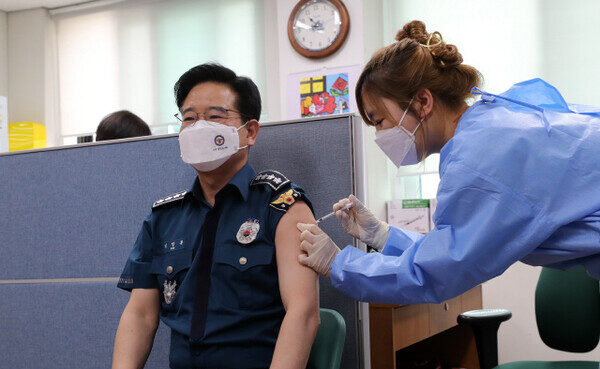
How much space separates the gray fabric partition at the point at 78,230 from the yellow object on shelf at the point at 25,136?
288 centimetres

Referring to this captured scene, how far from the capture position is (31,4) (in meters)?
4.89

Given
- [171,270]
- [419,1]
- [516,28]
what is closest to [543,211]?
[171,270]

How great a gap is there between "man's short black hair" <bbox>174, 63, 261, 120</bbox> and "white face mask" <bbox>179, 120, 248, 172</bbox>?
0.08 m

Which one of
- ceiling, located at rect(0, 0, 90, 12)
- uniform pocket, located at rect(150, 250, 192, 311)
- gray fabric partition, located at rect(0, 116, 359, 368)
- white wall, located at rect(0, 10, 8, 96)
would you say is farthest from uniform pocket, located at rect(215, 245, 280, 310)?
white wall, located at rect(0, 10, 8, 96)

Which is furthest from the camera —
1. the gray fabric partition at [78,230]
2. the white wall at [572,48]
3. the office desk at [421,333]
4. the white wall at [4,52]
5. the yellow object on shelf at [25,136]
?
the white wall at [4,52]

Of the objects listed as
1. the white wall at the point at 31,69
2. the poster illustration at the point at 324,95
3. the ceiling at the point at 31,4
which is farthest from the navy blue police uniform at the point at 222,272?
the ceiling at the point at 31,4

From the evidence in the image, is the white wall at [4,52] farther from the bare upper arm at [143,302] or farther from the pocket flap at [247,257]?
the pocket flap at [247,257]

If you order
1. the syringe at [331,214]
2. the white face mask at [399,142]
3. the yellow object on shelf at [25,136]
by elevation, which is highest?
the yellow object on shelf at [25,136]

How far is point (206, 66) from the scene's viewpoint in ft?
4.96

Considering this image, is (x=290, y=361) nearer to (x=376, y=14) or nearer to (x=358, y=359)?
(x=358, y=359)

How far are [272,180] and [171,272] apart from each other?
0.32 m

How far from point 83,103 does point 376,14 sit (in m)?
2.46

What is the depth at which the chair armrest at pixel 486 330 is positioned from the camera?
208cm

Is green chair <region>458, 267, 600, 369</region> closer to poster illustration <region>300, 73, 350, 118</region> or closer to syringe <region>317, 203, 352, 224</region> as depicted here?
syringe <region>317, 203, 352, 224</region>
